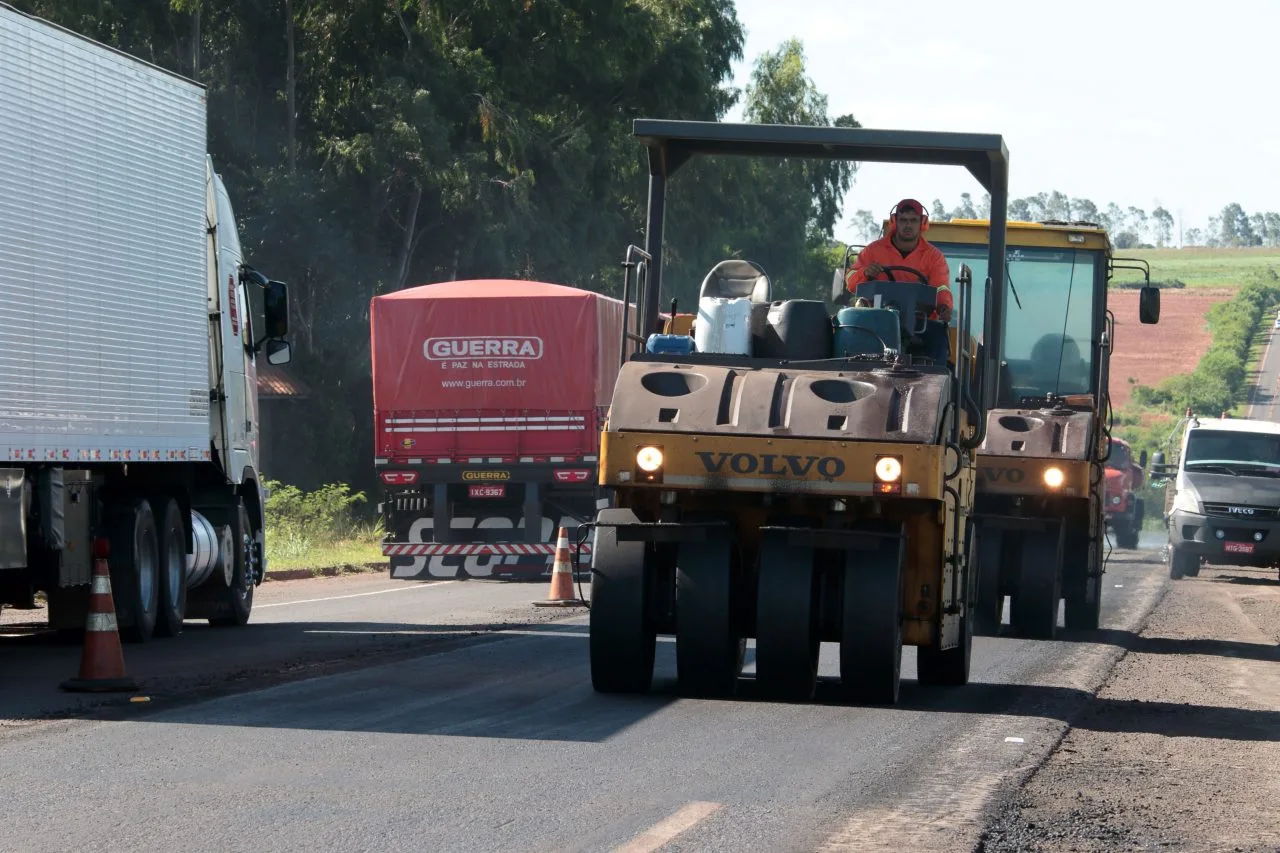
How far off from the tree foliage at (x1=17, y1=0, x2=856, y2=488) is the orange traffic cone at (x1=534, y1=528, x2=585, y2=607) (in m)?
21.2

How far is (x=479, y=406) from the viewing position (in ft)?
81.8

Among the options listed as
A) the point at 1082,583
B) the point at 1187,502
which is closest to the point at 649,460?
the point at 1082,583

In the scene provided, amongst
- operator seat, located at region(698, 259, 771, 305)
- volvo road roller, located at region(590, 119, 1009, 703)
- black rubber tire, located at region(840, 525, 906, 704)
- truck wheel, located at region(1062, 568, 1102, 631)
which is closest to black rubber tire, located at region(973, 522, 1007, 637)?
truck wheel, located at region(1062, 568, 1102, 631)

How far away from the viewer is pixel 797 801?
7.79m

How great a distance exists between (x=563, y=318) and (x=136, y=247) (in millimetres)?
11133

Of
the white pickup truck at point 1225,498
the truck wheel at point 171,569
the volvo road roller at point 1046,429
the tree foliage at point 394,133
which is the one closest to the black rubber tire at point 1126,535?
the white pickup truck at point 1225,498

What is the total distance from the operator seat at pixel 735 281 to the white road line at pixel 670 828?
4.99 metres

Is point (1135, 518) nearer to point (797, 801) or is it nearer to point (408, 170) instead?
point (408, 170)

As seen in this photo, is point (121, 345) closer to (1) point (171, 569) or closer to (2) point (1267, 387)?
(1) point (171, 569)

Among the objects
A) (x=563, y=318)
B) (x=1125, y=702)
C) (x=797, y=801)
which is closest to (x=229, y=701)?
(x=797, y=801)

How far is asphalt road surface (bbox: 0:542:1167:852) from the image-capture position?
278 inches

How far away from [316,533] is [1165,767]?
24.3 metres

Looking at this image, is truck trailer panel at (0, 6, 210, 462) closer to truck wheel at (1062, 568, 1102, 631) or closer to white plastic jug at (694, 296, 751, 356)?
white plastic jug at (694, 296, 751, 356)

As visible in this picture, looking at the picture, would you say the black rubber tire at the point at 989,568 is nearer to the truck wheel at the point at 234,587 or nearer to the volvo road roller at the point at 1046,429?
the volvo road roller at the point at 1046,429
